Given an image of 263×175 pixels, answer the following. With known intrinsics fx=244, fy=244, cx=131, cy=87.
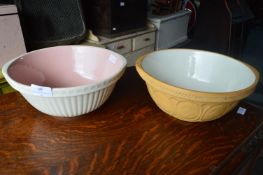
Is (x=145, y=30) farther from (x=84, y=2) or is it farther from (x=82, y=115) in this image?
(x=82, y=115)

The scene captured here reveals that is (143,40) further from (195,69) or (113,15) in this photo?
(195,69)

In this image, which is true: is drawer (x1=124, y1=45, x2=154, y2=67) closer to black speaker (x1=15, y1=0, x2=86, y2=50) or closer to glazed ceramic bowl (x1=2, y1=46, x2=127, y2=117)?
black speaker (x1=15, y1=0, x2=86, y2=50)

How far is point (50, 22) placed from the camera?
1435 millimetres

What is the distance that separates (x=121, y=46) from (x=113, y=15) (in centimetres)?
26

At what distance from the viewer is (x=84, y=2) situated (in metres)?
1.82

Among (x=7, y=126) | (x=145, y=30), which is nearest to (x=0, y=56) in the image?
(x=7, y=126)

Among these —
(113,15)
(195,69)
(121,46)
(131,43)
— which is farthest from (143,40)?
(195,69)

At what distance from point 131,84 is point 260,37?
1635 millimetres

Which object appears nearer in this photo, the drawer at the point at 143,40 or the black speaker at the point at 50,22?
the black speaker at the point at 50,22

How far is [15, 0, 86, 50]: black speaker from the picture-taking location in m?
1.34

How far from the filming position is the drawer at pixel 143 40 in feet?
6.64

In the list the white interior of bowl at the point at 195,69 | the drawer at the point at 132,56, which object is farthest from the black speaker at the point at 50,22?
the white interior of bowl at the point at 195,69

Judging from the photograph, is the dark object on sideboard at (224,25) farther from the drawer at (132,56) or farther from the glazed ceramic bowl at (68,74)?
the glazed ceramic bowl at (68,74)

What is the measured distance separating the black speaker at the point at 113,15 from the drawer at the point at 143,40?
0.31 feet
